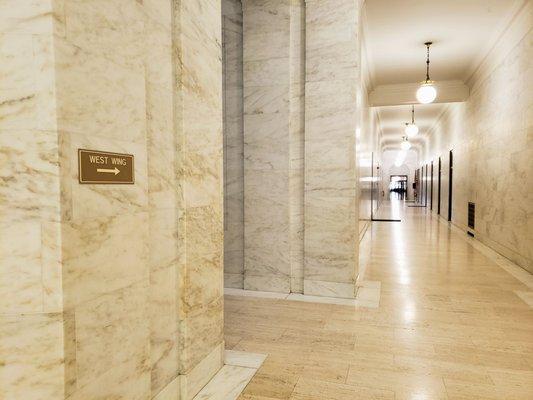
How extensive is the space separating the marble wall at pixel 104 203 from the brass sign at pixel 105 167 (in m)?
0.04

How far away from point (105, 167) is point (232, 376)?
2.00 metres

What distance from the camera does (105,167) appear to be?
1905 millimetres

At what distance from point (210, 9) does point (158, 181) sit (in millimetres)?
1399

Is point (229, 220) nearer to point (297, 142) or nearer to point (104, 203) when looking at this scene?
point (297, 142)

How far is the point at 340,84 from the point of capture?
5.25 m

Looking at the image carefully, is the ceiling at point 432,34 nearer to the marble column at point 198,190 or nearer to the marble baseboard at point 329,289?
the marble baseboard at point 329,289

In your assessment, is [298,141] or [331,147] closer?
[331,147]

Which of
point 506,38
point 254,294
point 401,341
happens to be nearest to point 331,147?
point 254,294

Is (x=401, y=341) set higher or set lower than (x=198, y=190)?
lower

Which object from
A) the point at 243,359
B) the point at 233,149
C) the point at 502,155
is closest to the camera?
the point at 243,359

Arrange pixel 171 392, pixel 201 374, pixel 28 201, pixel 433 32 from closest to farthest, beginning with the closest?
pixel 28 201
pixel 171 392
pixel 201 374
pixel 433 32

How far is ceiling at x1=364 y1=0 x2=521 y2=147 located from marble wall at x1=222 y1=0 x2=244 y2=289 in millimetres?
3030

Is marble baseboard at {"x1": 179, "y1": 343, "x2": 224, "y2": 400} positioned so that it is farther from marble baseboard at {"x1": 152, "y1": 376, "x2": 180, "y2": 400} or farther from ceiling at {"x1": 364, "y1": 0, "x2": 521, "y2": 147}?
ceiling at {"x1": 364, "y1": 0, "x2": 521, "y2": 147}

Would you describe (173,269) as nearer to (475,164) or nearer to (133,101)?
(133,101)
